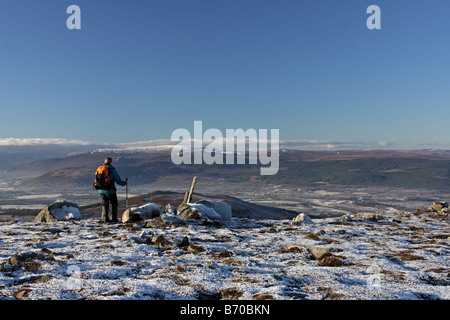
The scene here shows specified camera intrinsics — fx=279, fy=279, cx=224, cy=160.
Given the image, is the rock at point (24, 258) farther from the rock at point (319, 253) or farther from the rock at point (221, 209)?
the rock at point (221, 209)

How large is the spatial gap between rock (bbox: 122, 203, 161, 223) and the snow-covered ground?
10.1ft

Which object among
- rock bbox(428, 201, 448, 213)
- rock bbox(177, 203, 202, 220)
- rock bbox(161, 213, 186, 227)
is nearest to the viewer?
rock bbox(161, 213, 186, 227)

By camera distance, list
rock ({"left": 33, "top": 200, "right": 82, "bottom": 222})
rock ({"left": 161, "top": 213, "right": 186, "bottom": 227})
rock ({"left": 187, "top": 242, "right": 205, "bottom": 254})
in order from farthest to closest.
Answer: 1. rock ({"left": 33, "top": 200, "right": 82, "bottom": 222})
2. rock ({"left": 161, "top": 213, "right": 186, "bottom": 227})
3. rock ({"left": 187, "top": 242, "right": 205, "bottom": 254})

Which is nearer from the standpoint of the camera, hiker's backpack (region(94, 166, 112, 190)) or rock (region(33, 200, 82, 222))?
hiker's backpack (region(94, 166, 112, 190))

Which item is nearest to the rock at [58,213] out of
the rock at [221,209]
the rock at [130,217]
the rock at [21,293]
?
the rock at [130,217]

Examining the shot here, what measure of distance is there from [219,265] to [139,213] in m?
10.1

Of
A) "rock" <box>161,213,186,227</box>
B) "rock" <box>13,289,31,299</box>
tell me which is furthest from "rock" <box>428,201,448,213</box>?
"rock" <box>13,289,31,299</box>

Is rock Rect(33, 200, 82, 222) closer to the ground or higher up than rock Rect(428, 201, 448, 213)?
higher up

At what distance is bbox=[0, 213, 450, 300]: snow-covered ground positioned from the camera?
18.5ft

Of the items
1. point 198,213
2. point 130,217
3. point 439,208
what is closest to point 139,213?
point 130,217

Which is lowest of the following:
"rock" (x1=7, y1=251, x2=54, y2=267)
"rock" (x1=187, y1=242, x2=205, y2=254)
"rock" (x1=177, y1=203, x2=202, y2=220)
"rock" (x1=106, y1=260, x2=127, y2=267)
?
"rock" (x1=177, y1=203, x2=202, y2=220)

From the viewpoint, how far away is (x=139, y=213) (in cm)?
1652

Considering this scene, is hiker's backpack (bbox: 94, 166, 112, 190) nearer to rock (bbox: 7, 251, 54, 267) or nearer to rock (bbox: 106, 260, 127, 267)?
rock (bbox: 7, 251, 54, 267)
